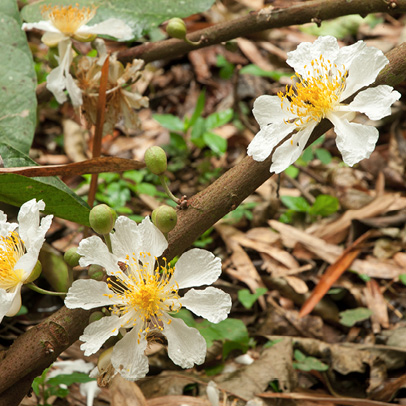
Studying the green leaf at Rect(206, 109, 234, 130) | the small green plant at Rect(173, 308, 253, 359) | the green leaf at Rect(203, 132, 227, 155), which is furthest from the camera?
the green leaf at Rect(206, 109, 234, 130)

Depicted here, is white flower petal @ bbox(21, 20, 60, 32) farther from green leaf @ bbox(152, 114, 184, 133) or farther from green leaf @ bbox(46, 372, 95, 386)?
green leaf @ bbox(152, 114, 184, 133)

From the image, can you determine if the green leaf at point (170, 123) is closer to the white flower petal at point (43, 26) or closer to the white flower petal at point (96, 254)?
the white flower petal at point (43, 26)

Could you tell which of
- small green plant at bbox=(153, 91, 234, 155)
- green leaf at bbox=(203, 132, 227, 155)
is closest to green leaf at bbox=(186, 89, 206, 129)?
small green plant at bbox=(153, 91, 234, 155)

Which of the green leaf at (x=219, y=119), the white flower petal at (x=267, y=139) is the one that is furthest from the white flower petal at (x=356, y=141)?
the green leaf at (x=219, y=119)

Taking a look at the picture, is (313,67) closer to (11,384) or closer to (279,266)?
(11,384)

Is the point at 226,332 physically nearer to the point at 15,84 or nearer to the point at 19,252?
the point at 19,252

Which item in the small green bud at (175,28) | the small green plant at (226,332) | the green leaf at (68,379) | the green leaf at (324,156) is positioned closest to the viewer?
the green leaf at (68,379)
